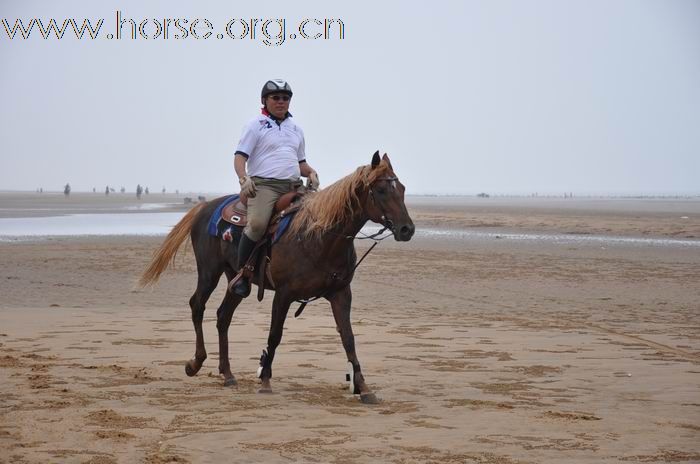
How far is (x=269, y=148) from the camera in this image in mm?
9625

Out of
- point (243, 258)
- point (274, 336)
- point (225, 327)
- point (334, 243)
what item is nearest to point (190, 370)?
point (225, 327)

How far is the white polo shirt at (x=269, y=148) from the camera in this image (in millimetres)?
9516

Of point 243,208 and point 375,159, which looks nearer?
point 375,159

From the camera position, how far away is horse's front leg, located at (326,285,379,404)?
8.29 meters

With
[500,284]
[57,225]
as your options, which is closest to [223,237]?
[500,284]

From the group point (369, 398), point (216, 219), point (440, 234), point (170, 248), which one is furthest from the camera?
point (440, 234)

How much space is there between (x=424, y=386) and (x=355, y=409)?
1163 millimetres

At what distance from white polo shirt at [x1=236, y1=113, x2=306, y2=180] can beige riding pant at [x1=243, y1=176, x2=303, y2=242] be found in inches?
2.7

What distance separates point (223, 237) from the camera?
9.94 meters

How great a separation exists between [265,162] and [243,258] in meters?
0.96

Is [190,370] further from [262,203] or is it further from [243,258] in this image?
[262,203]

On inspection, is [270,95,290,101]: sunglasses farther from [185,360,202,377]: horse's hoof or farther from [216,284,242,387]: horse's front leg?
[185,360,202,377]: horse's hoof

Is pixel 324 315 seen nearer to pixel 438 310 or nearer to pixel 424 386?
pixel 438 310

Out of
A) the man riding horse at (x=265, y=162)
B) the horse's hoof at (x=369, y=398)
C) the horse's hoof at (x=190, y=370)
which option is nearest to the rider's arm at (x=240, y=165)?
the man riding horse at (x=265, y=162)
